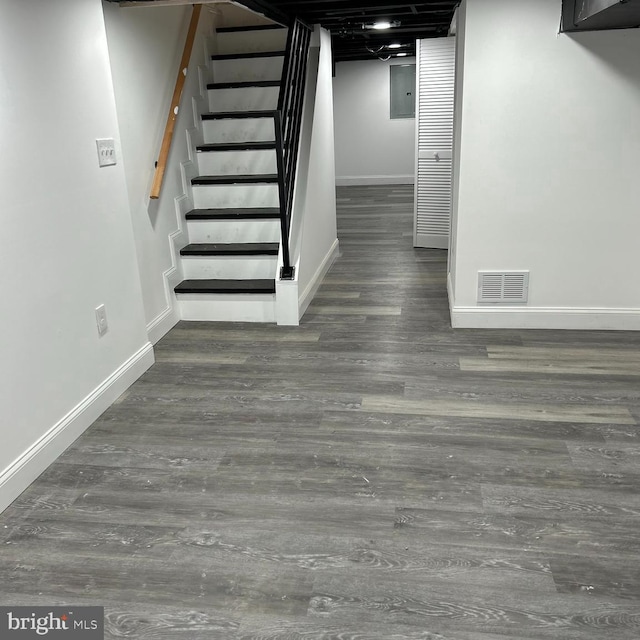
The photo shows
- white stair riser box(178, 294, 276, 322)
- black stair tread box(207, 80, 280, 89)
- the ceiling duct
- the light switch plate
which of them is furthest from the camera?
black stair tread box(207, 80, 280, 89)

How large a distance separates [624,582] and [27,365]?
2.26 metres

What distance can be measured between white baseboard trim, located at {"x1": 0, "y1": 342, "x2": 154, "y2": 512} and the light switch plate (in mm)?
1035

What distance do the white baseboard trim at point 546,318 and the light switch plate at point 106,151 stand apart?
7.37 ft

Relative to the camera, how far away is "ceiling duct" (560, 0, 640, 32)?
251cm

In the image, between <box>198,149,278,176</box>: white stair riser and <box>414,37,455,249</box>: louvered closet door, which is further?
<box>414,37,455,249</box>: louvered closet door

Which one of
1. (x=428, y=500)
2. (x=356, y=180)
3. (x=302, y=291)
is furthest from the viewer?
(x=356, y=180)

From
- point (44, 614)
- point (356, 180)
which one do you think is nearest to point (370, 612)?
point (44, 614)

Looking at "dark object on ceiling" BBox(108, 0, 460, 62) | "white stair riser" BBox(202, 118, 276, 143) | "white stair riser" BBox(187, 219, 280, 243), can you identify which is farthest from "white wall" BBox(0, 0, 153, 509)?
"white stair riser" BBox(202, 118, 276, 143)

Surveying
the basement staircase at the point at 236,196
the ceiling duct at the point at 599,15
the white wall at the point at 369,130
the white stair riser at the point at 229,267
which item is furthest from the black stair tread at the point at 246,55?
the white wall at the point at 369,130

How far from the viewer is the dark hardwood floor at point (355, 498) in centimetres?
177

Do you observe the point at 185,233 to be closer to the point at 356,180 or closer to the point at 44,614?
the point at 44,614

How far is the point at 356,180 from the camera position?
432 inches

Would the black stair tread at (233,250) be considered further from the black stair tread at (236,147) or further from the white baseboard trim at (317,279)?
the black stair tread at (236,147)

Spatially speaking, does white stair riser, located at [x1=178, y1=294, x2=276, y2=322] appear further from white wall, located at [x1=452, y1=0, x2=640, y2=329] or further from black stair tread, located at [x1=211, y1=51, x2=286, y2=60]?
black stair tread, located at [x1=211, y1=51, x2=286, y2=60]
